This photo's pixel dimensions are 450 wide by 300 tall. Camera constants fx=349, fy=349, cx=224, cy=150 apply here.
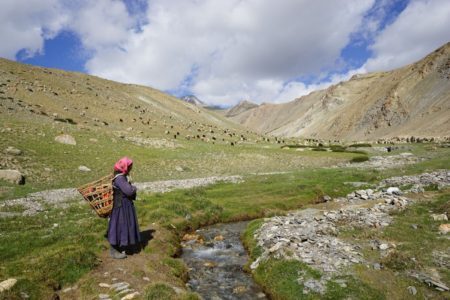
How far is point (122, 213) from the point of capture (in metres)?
15.5

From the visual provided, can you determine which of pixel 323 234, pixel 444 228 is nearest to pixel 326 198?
pixel 323 234

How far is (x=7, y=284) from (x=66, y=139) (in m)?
40.3

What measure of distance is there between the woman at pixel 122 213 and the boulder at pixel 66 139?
36561 millimetres

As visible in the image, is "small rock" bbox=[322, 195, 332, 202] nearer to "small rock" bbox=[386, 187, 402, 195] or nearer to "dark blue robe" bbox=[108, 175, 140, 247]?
"small rock" bbox=[386, 187, 402, 195]

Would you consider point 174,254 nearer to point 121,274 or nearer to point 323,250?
point 121,274

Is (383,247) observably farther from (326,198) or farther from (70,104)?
(70,104)

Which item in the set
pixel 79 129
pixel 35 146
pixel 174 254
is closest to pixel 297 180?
pixel 174 254

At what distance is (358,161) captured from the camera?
6216cm

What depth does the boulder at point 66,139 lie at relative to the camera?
157 ft

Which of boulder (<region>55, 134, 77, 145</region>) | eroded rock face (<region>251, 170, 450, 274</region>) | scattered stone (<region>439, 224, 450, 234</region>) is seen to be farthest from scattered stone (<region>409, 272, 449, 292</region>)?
boulder (<region>55, 134, 77, 145</region>)

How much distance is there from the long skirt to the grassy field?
3.74 feet

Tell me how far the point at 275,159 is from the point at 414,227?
1707 inches

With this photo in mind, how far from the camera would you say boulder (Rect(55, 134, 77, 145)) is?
1886 inches

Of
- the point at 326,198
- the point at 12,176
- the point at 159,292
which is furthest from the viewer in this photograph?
the point at 326,198
